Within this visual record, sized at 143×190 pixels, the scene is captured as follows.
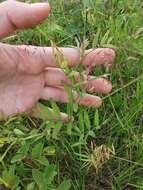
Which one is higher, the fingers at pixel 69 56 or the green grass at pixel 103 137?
the fingers at pixel 69 56

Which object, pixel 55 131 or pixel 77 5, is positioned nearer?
pixel 55 131

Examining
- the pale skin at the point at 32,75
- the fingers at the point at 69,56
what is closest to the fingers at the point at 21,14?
the pale skin at the point at 32,75

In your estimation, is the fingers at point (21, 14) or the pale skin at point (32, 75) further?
the pale skin at point (32, 75)

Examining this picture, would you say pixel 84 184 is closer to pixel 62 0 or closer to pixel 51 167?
pixel 51 167

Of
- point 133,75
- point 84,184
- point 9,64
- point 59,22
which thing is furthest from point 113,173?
point 59,22

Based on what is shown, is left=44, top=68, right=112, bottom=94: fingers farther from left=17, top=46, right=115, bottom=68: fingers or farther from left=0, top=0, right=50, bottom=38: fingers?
left=0, top=0, right=50, bottom=38: fingers

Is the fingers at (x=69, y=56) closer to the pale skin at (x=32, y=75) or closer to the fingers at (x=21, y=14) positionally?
the pale skin at (x=32, y=75)

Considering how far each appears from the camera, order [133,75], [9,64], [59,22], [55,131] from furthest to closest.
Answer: [59,22] < [133,75] < [9,64] < [55,131]
